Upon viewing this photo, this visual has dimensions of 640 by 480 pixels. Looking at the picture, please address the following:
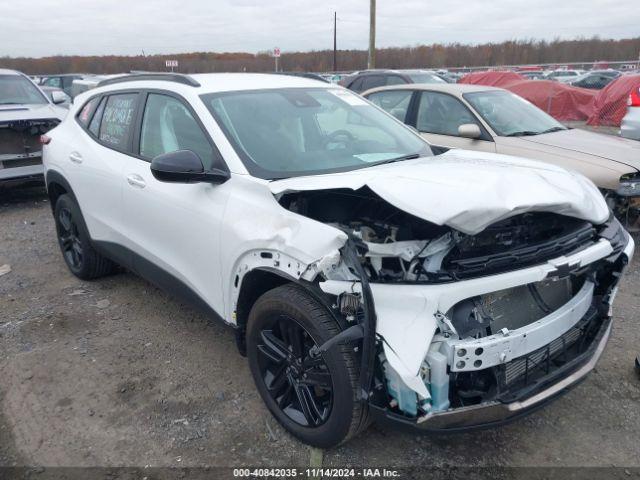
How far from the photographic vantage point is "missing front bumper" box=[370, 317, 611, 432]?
2.21 m

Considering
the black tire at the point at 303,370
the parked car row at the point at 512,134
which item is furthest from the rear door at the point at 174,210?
the parked car row at the point at 512,134

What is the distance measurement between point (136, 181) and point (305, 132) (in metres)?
1.21

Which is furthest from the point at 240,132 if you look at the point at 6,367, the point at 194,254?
the point at 6,367

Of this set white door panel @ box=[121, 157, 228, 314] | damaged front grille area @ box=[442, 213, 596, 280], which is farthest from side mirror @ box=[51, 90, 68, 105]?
damaged front grille area @ box=[442, 213, 596, 280]

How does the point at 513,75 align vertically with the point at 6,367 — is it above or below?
above

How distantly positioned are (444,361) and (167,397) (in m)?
1.87

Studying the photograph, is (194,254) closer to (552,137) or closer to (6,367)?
(6,367)

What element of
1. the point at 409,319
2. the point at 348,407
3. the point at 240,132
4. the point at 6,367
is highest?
the point at 240,132

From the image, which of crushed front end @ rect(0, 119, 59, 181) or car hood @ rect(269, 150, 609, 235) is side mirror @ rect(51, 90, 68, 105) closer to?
crushed front end @ rect(0, 119, 59, 181)

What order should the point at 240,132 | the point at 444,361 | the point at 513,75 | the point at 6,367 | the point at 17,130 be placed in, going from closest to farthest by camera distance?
the point at 444,361, the point at 240,132, the point at 6,367, the point at 17,130, the point at 513,75

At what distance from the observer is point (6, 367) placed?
3637mm

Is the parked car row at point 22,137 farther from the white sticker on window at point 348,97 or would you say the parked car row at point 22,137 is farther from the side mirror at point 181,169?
the side mirror at point 181,169

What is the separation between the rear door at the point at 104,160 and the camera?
3936mm

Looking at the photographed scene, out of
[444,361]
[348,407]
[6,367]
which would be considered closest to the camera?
[444,361]
